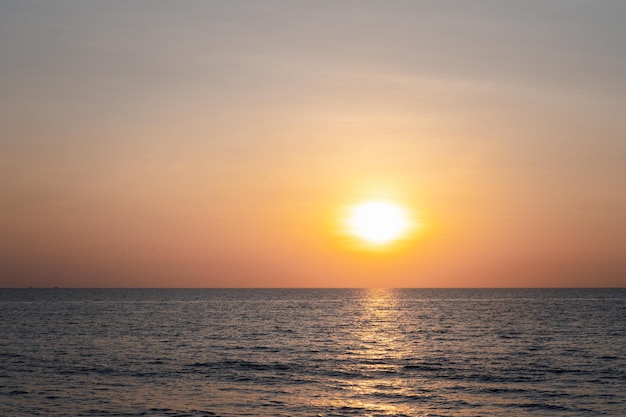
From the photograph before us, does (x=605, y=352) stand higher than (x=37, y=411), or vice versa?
(x=605, y=352)

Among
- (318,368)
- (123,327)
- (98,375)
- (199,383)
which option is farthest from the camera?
(123,327)

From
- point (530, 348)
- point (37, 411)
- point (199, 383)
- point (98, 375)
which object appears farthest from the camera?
point (530, 348)

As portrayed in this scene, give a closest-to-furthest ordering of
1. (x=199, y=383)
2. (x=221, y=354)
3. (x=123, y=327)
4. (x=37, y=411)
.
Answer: (x=37, y=411) → (x=199, y=383) → (x=221, y=354) → (x=123, y=327)

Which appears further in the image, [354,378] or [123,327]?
[123,327]

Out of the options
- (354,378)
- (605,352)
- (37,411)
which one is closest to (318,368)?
(354,378)

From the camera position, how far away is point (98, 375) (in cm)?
5828

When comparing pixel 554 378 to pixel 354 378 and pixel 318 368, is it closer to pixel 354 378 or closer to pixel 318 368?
pixel 354 378

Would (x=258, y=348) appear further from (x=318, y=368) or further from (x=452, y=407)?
(x=452, y=407)

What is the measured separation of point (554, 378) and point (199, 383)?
31.3 metres

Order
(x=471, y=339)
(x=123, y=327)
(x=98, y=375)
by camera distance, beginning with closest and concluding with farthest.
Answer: (x=98, y=375)
(x=471, y=339)
(x=123, y=327)

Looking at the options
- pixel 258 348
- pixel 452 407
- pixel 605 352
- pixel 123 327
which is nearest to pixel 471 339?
pixel 605 352

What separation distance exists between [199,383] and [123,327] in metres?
68.8

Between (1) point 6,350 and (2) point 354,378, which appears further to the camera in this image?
(1) point 6,350

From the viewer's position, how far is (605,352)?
76.5 metres
